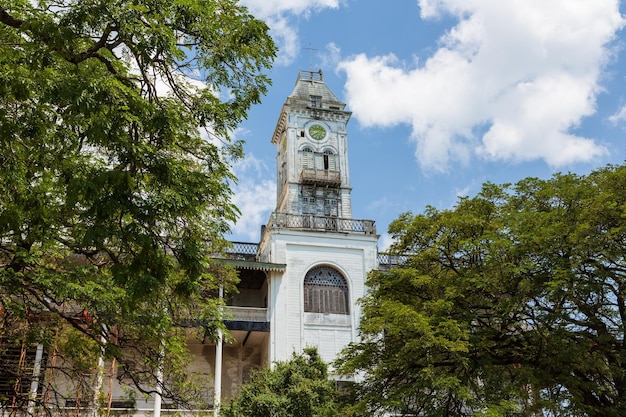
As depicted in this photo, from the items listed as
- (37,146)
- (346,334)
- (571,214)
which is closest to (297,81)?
(346,334)

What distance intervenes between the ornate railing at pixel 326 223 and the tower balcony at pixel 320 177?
462 cm

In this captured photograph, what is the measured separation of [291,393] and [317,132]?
17697 mm

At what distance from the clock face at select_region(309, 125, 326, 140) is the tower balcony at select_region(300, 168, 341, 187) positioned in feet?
6.41

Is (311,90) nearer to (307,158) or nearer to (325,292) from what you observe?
(307,158)

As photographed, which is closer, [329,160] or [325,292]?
[325,292]

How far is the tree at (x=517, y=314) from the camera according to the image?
11695 mm

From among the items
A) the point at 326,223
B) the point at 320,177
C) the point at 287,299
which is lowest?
the point at 287,299

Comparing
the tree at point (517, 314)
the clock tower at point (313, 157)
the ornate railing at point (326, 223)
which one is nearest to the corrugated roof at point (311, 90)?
the clock tower at point (313, 157)

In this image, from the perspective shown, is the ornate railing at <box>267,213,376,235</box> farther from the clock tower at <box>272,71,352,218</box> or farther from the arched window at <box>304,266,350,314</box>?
the clock tower at <box>272,71,352,218</box>

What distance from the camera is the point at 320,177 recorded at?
28156 millimetres

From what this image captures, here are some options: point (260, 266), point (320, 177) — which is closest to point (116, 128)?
point (260, 266)

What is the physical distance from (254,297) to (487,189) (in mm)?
12977

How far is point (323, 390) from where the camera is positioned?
14.2 m

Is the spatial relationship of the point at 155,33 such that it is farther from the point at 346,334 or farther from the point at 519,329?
the point at 346,334
